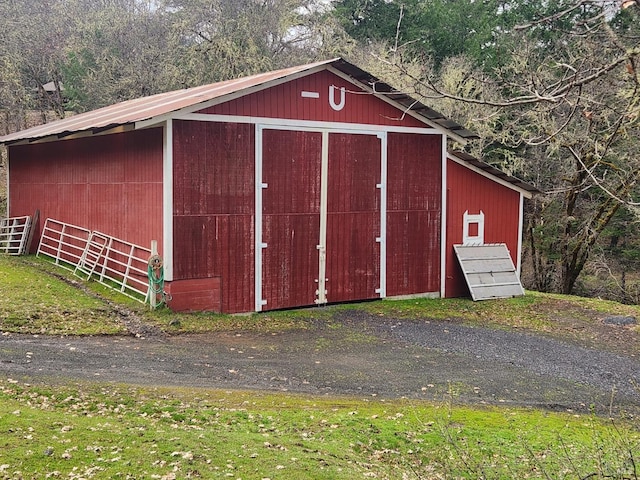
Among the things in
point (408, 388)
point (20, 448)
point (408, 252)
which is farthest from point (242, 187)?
point (20, 448)

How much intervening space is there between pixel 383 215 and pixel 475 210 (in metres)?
2.75

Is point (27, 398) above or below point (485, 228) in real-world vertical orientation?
below

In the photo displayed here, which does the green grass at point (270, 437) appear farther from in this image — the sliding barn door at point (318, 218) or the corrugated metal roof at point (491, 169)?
the corrugated metal roof at point (491, 169)

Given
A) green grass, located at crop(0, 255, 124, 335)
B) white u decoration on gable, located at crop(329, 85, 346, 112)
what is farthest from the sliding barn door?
green grass, located at crop(0, 255, 124, 335)

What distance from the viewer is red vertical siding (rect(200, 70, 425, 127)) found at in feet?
41.3

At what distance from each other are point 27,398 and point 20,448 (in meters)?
1.81

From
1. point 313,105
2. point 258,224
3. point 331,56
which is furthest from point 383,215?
point 331,56

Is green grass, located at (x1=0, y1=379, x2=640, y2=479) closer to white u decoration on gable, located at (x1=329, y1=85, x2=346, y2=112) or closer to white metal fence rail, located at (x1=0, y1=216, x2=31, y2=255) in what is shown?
white u decoration on gable, located at (x1=329, y1=85, x2=346, y2=112)

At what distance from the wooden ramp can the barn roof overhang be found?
4.75 feet

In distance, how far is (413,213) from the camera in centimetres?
1485

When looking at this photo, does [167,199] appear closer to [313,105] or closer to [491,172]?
[313,105]

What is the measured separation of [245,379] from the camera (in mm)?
8648

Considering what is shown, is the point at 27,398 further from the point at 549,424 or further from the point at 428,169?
the point at 428,169

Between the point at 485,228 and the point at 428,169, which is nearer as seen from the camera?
the point at 428,169
